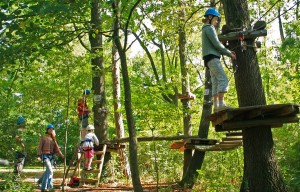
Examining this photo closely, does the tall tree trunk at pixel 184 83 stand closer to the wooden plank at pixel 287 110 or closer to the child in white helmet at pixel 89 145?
the child in white helmet at pixel 89 145

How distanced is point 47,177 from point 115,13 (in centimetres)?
416

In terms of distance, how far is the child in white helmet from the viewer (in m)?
11.1

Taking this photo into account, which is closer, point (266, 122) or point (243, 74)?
point (266, 122)

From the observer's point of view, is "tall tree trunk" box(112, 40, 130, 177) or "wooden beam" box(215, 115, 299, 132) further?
"tall tree trunk" box(112, 40, 130, 177)

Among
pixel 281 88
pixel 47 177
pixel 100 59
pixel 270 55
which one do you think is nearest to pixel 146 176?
pixel 100 59

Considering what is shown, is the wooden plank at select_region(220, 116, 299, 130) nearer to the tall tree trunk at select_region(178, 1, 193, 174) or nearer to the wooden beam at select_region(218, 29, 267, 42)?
the wooden beam at select_region(218, 29, 267, 42)

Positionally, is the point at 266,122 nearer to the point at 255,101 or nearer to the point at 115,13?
the point at 255,101

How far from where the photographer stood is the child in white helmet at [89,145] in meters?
11.1

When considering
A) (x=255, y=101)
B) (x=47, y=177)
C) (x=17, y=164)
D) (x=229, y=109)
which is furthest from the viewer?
(x=17, y=164)

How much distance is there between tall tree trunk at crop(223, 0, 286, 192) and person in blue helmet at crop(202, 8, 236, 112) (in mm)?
574

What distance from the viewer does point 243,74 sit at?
688cm

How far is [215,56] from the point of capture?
21.2ft

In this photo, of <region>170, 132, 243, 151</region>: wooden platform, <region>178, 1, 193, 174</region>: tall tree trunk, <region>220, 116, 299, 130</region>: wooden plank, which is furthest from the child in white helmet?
<region>220, 116, 299, 130</region>: wooden plank

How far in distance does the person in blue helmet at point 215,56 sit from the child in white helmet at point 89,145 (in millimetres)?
5484
